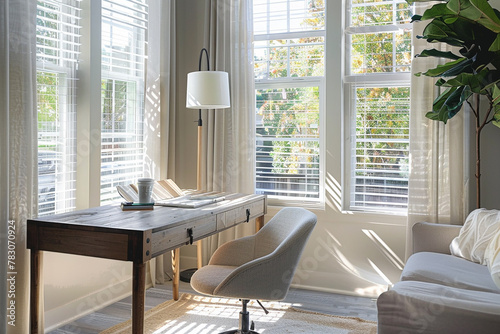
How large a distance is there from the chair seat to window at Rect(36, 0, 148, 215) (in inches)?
45.5

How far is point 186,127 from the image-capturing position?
457 centimetres

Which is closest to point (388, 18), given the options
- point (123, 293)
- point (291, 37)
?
point (291, 37)

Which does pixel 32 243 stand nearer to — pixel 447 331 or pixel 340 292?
pixel 447 331

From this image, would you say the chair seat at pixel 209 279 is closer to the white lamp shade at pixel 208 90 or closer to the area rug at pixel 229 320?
the area rug at pixel 229 320

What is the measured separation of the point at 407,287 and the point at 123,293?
2.50 meters

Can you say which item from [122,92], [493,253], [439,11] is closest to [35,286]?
[122,92]

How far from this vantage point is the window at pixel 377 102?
3895mm

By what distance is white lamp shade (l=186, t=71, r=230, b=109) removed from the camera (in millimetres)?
3688

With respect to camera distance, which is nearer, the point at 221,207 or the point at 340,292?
the point at 221,207

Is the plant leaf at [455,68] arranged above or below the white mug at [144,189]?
above

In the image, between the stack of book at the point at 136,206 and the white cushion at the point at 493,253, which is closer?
the white cushion at the point at 493,253

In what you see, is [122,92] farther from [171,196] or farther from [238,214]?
[238,214]

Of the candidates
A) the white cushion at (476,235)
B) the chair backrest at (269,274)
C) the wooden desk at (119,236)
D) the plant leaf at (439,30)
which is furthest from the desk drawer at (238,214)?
Result: the plant leaf at (439,30)

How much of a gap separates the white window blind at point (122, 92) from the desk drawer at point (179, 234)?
1.09 meters
